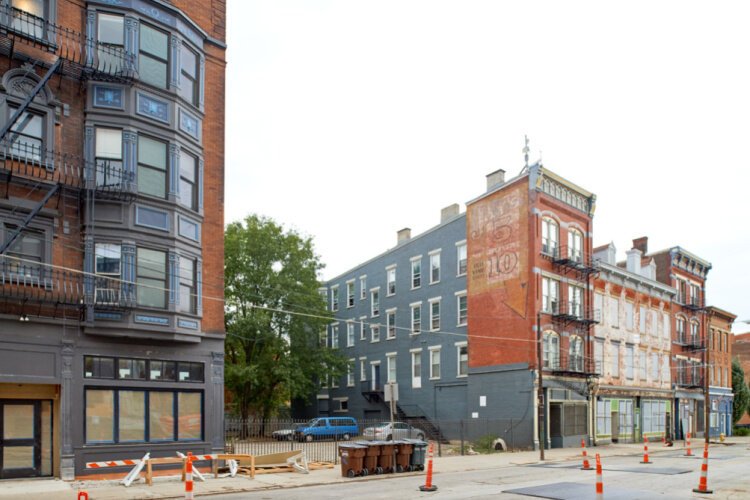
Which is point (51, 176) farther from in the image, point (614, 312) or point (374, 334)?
point (614, 312)

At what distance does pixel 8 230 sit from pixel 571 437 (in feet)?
100

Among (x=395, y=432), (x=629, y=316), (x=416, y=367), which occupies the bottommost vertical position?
(x=395, y=432)

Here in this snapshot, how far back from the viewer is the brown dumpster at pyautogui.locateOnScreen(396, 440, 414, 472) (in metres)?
22.4

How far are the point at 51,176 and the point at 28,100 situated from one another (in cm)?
244

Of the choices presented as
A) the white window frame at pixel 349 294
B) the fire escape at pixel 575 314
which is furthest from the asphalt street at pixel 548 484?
the white window frame at pixel 349 294

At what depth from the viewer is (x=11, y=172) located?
18.3 meters

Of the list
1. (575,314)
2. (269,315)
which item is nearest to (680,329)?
(575,314)

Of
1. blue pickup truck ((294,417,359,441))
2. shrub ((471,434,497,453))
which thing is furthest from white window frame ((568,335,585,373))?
blue pickup truck ((294,417,359,441))

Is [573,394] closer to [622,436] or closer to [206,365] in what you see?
[622,436]

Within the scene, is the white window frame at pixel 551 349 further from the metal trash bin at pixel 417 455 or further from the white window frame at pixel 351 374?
the white window frame at pixel 351 374

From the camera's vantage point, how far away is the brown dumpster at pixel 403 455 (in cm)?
2236

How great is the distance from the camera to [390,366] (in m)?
49.8

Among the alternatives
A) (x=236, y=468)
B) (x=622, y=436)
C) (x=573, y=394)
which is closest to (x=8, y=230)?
(x=236, y=468)

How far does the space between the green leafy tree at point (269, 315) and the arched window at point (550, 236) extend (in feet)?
48.4
